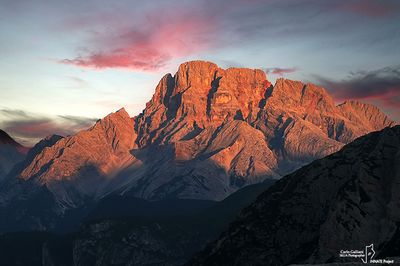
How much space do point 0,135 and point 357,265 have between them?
288ft

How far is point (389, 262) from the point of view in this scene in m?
135

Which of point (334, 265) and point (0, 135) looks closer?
point (334, 265)

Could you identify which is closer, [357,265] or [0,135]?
[357,265]

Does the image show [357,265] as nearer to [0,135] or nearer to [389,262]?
[389,262]

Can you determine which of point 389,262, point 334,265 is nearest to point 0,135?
point 334,265

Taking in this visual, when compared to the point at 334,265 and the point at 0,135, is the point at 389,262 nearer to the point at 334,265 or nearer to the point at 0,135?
the point at 334,265

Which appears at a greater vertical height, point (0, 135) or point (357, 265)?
point (0, 135)

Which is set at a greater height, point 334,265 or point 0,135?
point 0,135

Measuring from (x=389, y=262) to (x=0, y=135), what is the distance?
93.3 meters

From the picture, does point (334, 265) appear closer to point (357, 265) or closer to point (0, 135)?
point (357, 265)

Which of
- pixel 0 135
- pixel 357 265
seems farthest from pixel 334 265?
pixel 0 135

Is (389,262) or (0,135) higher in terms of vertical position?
(0,135)

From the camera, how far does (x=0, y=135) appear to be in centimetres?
16275

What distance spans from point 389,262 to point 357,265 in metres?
6.95
